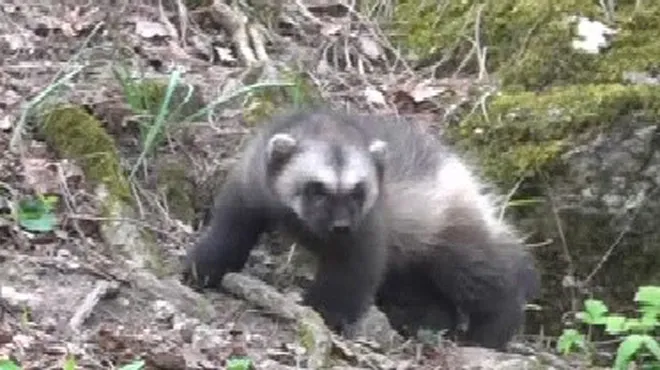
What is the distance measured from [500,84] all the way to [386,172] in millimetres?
1536

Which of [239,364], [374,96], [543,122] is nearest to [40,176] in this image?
[239,364]

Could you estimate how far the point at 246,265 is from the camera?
21.6 feet

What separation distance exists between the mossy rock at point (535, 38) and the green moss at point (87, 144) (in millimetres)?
2173

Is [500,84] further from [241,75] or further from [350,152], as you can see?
→ [350,152]

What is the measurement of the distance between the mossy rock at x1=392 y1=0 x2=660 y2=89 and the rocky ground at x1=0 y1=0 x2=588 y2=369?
269 millimetres

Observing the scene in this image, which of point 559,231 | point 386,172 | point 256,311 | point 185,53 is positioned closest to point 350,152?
point 386,172

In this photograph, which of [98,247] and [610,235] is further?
[610,235]

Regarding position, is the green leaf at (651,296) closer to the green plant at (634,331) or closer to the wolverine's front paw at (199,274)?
the green plant at (634,331)

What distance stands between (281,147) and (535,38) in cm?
A: 215

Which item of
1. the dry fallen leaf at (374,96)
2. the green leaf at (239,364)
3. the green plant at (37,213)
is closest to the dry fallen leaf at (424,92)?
the dry fallen leaf at (374,96)

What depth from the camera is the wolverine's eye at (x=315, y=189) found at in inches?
237

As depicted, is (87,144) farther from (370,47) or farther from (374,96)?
(370,47)

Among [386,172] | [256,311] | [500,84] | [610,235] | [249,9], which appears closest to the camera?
[256,311]

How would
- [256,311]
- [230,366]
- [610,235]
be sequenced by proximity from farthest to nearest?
1. [610,235]
2. [256,311]
3. [230,366]
